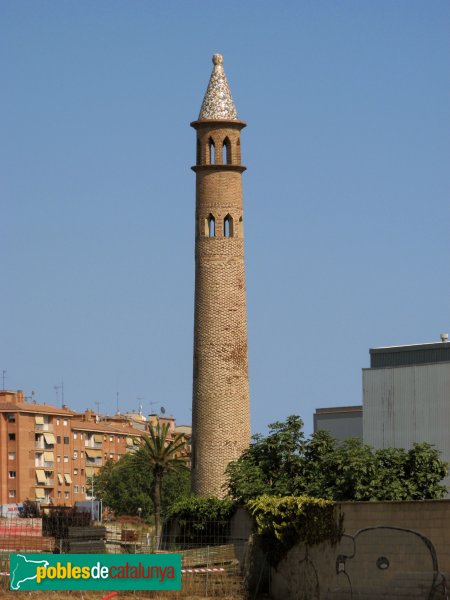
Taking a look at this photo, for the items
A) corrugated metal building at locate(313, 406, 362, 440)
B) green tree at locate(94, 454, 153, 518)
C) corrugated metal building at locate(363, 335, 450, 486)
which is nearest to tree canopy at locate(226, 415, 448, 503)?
corrugated metal building at locate(363, 335, 450, 486)

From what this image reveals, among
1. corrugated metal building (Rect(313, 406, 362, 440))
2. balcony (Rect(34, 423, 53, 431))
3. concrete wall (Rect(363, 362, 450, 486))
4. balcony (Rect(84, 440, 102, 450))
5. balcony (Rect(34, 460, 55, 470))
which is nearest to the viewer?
concrete wall (Rect(363, 362, 450, 486))

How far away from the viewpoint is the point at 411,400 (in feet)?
199

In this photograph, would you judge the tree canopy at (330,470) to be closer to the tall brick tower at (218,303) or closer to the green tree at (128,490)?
the tall brick tower at (218,303)

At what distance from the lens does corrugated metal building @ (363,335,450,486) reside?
196ft

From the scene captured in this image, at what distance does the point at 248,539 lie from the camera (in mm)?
40594

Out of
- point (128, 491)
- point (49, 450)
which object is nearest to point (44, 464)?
point (49, 450)

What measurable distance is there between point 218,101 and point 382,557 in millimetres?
28863

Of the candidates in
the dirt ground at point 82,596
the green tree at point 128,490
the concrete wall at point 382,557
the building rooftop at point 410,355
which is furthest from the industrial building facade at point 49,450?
the dirt ground at point 82,596

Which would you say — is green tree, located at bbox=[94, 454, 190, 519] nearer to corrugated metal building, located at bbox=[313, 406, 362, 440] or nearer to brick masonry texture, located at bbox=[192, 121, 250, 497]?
corrugated metal building, located at bbox=[313, 406, 362, 440]

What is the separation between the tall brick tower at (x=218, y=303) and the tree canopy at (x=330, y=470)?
5585 millimetres

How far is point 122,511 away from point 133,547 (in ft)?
259

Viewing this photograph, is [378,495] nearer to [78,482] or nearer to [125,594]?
[125,594]

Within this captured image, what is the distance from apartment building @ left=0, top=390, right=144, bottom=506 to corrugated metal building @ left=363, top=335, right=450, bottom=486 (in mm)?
74210

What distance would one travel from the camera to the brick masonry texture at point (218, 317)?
2243 inches
